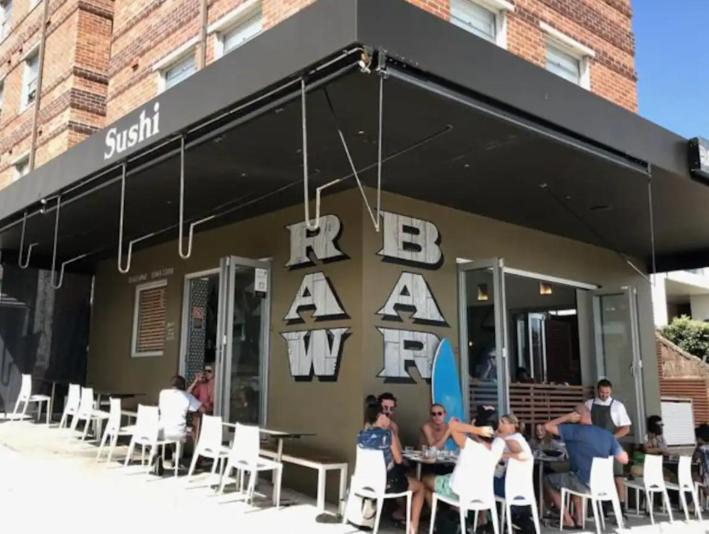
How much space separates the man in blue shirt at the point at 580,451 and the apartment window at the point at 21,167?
12269 mm

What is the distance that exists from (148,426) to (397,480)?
336cm

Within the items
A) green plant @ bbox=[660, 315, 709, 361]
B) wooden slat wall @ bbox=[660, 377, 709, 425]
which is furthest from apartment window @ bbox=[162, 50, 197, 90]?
green plant @ bbox=[660, 315, 709, 361]

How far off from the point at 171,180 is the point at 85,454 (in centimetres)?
441

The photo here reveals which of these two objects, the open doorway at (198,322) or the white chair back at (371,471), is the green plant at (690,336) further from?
the white chair back at (371,471)

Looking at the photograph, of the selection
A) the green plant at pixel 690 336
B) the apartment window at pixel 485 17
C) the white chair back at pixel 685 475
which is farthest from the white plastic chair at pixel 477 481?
the green plant at pixel 690 336

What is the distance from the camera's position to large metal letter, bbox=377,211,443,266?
7.70 m

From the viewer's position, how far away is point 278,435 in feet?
22.2

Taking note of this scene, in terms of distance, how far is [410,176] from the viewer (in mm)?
7074

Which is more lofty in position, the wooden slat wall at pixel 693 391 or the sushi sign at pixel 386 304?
the sushi sign at pixel 386 304

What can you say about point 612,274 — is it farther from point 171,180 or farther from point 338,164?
point 171,180

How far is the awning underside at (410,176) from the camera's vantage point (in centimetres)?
534

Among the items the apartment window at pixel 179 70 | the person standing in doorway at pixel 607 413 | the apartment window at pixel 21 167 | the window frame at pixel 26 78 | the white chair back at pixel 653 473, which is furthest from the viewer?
the window frame at pixel 26 78

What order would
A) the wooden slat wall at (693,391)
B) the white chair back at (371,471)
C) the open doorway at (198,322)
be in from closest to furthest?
the white chair back at (371,471) → the open doorway at (198,322) → the wooden slat wall at (693,391)

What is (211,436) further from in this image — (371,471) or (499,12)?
(499,12)
